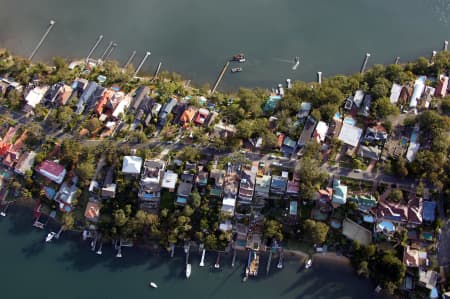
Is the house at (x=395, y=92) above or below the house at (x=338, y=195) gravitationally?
above

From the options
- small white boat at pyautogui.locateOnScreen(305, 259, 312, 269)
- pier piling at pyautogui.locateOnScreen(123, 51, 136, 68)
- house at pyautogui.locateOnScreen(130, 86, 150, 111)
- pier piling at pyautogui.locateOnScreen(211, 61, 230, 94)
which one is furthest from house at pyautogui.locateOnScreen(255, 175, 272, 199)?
pier piling at pyautogui.locateOnScreen(123, 51, 136, 68)

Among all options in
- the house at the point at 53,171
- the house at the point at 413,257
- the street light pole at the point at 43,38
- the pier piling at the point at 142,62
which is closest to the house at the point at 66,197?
the house at the point at 53,171

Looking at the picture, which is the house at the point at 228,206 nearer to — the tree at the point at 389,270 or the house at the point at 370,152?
the house at the point at 370,152

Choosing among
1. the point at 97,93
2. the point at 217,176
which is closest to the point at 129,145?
the point at 97,93

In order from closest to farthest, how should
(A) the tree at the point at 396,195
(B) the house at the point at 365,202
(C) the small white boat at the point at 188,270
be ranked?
(A) the tree at the point at 396,195 < (B) the house at the point at 365,202 < (C) the small white boat at the point at 188,270

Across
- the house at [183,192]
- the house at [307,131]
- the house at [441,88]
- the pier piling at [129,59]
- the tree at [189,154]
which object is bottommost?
the house at [183,192]

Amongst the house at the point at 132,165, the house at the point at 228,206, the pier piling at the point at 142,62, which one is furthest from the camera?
the pier piling at the point at 142,62

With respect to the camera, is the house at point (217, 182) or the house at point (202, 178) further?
the house at point (202, 178)

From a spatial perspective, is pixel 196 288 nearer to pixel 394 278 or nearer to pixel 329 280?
pixel 329 280
